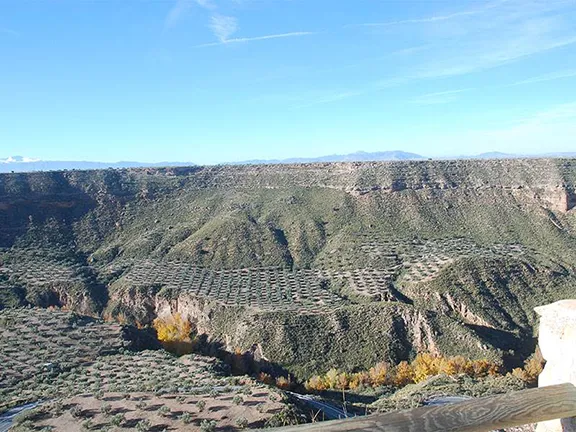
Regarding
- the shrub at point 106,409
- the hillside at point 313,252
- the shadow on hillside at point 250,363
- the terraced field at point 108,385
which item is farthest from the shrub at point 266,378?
the shrub at point 106,409

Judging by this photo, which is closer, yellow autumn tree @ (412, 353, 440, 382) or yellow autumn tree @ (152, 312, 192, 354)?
Result: yellow autumn tree @ (412, 353, 440, 382)

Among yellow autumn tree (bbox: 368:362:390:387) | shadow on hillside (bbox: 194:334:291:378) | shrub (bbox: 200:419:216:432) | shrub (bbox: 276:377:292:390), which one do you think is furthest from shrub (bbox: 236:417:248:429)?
yellow autumn tree (bbox: 368:362:390:387)

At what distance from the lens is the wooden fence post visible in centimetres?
426

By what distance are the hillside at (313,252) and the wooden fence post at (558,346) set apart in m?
33.8

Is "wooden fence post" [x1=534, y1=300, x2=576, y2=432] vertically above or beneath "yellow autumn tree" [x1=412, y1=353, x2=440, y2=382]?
above

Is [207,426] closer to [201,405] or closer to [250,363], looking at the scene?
[201,405]

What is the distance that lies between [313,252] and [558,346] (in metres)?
55.3

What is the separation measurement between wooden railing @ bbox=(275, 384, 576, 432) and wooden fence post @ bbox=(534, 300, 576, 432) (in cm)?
61

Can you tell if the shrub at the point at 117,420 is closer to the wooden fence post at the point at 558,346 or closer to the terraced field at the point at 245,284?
the wooden fence post at the point at 558,346

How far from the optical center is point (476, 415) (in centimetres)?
338

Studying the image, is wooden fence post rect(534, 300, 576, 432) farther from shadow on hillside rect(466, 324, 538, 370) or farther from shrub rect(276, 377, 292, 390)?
shadow on hillside rect(466, 324, 538, 370)

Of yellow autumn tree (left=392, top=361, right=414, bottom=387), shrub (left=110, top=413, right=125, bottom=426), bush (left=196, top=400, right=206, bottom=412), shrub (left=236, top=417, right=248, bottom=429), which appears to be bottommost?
yellow autumn tree (left=392, top=361, right=414, bottom=387)

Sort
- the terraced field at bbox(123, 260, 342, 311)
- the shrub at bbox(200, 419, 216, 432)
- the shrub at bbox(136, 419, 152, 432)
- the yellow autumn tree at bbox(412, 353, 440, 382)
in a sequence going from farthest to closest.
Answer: the terraced field at bbox(123, 260, 342, 311) < the yellow autumn tree at bbox(412, 353, 440, 382) < the shrub at bbox(136, 419, 152, 432) < the shrub at bbox(200, 419, 216, 432)

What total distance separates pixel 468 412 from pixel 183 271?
54.2m
